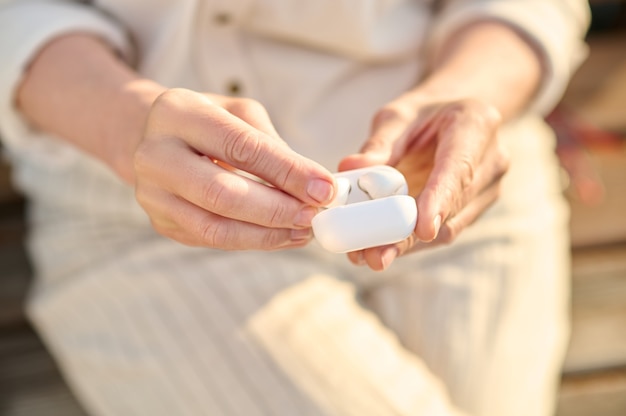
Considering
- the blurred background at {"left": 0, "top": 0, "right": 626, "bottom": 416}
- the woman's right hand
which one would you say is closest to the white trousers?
the blurred background at {"left": 0, "top": 0, "right": 626, "bottom": 416}

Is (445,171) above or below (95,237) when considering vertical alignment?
above

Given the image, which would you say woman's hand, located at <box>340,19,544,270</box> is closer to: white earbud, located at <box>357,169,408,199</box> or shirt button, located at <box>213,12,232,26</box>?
white earbud, located at <box>357,169,408,199</box>

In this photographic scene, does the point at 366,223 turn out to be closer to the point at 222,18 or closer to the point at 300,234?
the point at 300,234

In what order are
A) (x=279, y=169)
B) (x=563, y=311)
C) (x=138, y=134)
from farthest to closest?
(x=563, y=311) → (x=138, y=134) → (x=279, y=169)

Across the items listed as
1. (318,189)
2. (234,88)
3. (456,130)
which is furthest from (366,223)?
(234,88)

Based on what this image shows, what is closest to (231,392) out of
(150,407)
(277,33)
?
(150,407)

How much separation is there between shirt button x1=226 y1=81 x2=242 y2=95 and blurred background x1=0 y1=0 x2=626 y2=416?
0.40 meters

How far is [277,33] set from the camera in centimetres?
80

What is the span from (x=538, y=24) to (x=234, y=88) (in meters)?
Result: 0.33

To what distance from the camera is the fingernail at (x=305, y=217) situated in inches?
20.1

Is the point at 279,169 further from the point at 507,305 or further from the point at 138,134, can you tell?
the point at 507,305

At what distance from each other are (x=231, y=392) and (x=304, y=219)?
0.24m

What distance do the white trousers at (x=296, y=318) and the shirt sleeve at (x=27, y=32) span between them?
9 cm

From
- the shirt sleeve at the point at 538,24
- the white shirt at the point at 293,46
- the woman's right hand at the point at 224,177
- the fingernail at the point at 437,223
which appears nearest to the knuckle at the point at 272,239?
the woman's right hand at the point at 224,177
